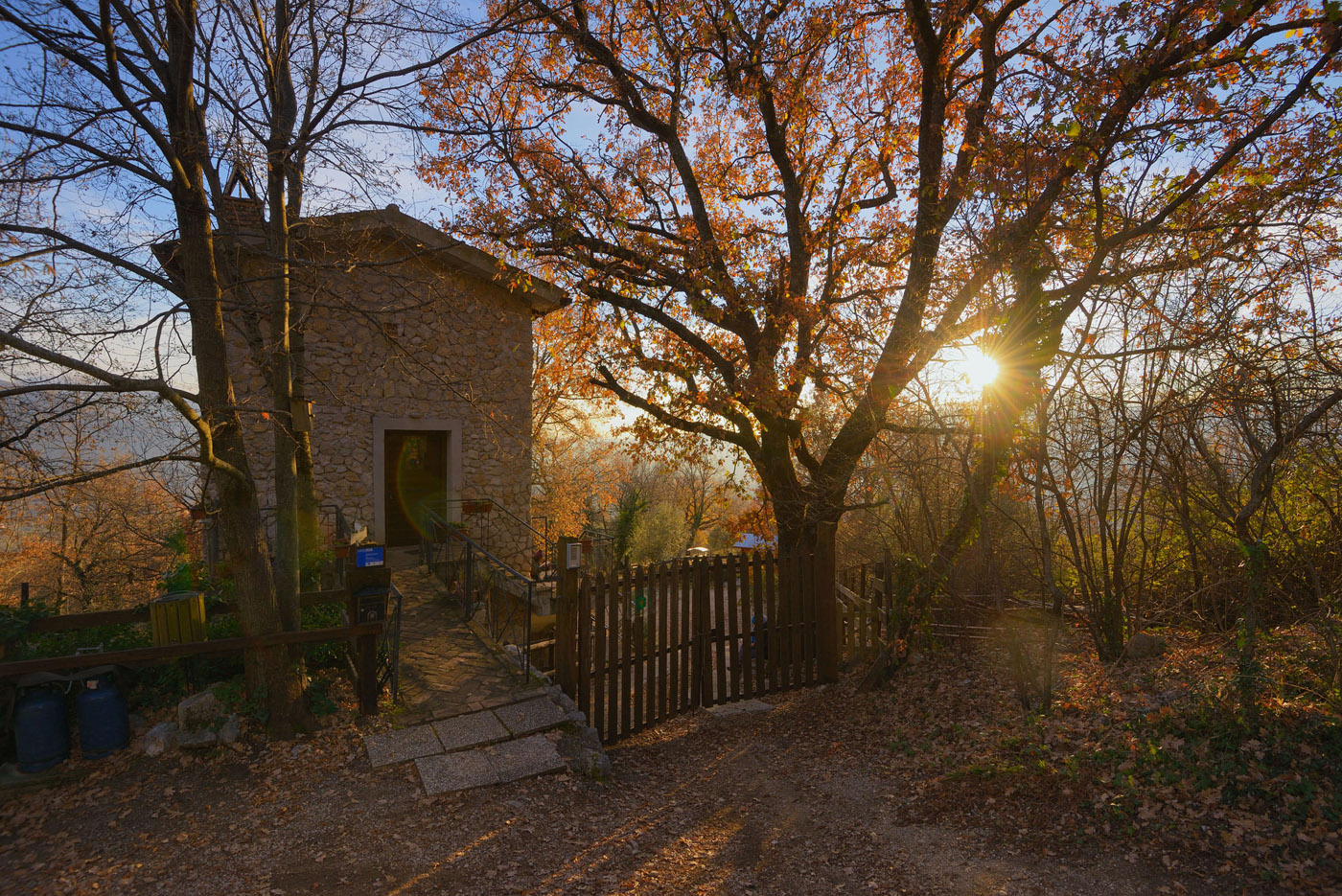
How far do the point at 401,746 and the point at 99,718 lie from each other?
2.13 metres

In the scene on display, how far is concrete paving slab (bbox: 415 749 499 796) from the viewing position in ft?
16.0

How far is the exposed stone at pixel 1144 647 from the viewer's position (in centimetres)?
605

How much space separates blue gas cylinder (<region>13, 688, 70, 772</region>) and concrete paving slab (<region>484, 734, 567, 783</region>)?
2.99 m

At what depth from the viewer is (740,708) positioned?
26.7 ft

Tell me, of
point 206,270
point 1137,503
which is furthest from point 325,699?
point 1137,503

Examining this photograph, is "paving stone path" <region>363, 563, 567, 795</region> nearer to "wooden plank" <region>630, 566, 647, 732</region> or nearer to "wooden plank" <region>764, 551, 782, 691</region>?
"wooden plank" <region>630, 566, 647, 732</region>

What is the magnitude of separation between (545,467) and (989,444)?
1973 centimetres

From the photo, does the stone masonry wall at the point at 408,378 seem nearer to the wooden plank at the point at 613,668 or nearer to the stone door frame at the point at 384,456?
the stone door frame at the point at 384,456

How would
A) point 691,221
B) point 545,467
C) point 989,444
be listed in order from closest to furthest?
point 989,444 < point 691,221 < point 545,467

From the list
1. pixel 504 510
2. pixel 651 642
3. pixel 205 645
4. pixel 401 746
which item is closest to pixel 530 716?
pixel 401 746

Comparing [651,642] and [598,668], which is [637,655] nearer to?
[651,642]

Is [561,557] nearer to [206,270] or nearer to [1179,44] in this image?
[206,270]

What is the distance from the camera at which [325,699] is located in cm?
576

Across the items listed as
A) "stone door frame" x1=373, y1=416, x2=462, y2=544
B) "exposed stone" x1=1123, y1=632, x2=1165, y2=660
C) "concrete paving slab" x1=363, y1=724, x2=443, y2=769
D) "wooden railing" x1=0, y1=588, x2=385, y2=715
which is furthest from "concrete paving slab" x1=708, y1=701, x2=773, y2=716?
"stone door frame" x1=373, y1=416, x2=462, y2=544
